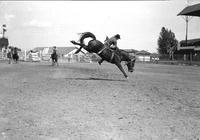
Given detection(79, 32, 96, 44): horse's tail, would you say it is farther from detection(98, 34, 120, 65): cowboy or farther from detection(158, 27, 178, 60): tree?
detection(158, 27, 178, 60): tree

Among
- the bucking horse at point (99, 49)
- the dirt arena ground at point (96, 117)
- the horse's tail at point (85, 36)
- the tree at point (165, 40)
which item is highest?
the tree at point (165, 40)

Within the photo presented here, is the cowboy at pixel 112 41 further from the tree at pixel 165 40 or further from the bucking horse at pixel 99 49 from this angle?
the tree at pixel 165 40

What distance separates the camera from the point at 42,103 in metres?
8.12

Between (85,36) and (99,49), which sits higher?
(85,36)

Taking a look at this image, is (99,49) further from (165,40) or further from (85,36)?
(165,40)

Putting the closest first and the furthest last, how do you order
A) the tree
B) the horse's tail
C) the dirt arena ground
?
the dirt arena ground < the horse's tail < the tree

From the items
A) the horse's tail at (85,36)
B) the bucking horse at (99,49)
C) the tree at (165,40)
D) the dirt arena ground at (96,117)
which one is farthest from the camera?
the tree at (165,40)

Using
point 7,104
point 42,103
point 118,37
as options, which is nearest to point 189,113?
point 42,103

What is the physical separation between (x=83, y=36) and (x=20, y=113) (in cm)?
875

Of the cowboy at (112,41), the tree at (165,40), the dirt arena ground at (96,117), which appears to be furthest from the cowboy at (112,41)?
the tree at (165,40)

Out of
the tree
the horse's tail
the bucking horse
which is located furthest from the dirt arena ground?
the tree

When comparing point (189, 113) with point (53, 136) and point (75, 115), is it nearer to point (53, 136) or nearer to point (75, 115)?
point (75, 115)

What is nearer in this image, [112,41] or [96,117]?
[96,117]

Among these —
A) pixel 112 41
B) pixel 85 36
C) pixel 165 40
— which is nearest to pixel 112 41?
pixel 112 41
